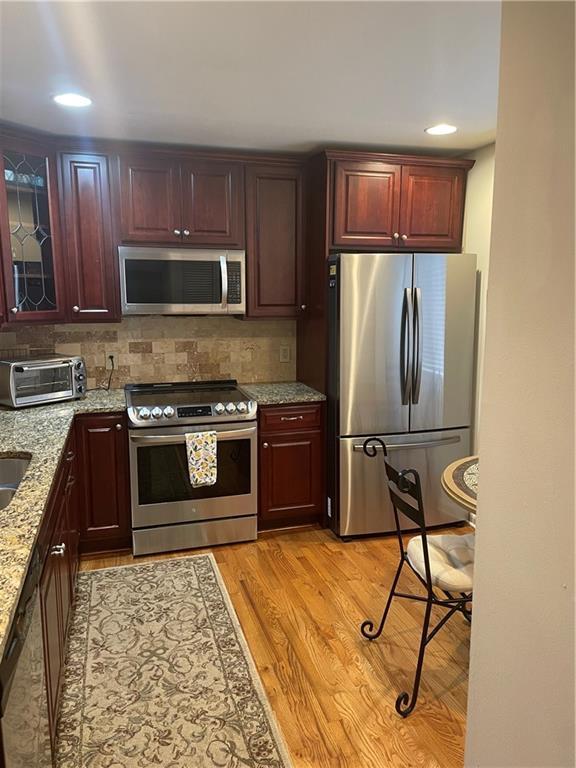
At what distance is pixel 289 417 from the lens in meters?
3.53

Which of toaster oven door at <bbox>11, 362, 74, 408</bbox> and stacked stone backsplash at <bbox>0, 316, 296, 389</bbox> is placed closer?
toaster oven door at <bbox>11, 362, 74, 408</bbox>

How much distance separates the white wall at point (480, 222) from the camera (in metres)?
3.48

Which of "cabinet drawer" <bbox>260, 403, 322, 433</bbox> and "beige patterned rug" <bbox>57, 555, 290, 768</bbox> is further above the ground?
"cabinet drawer" <bbox>260, 403, 322, 433</bbox>

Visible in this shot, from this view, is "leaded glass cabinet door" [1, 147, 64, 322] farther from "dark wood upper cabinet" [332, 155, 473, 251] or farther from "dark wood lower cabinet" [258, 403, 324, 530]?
"dark wood upper cabinet" [332, 155, 473, 251]

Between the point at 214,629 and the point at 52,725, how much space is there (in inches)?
36.0

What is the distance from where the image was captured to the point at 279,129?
9.92ft

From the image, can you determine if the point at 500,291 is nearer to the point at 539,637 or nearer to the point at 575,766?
the point at 539,637

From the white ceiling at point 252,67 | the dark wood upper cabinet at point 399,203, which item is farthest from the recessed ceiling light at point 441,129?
the dark wood upper cabinet at point 399,203

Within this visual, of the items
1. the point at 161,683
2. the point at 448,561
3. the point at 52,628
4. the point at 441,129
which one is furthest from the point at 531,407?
the point at 441,129

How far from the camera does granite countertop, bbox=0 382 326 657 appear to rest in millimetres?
1347

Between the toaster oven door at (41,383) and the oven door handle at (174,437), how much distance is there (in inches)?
20.9

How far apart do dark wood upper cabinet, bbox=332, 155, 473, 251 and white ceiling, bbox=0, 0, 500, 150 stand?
0.33 m

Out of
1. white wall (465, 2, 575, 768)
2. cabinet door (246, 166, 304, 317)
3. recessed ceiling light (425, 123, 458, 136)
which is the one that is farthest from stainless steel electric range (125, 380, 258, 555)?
white wall (465, 2, 575, 768)

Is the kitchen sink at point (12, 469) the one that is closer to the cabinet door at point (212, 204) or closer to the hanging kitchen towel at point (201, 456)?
the hanging kitchen towel at point (201, 456)
